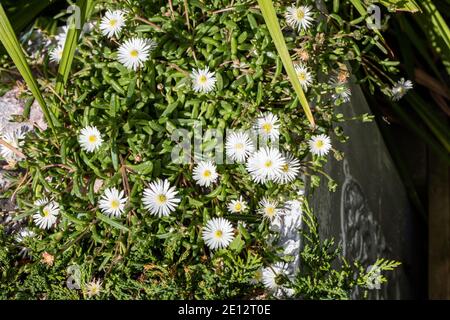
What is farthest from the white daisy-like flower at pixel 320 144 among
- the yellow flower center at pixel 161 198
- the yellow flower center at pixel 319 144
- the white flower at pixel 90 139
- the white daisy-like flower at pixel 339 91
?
the white flower at pixel 90 139

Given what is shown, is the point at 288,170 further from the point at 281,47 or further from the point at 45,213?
the point at 45,213

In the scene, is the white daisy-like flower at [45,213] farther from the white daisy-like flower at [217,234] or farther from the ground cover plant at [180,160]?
the white daisy-like flower at [217,234]

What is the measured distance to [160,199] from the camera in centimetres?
130

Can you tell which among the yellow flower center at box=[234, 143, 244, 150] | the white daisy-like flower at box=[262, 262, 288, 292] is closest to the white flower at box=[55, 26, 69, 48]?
the yellow flower center at box=[234, 143, 244, 150]

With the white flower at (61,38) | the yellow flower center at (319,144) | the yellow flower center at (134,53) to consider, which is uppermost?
the white flower at (61,38)

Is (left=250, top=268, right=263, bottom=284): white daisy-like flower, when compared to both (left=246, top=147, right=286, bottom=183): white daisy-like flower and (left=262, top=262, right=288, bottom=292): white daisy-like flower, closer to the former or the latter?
(left=262, top=262, right=288, bottom=292): white daisy-like flower

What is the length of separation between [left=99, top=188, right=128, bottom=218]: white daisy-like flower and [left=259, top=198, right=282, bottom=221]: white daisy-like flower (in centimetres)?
29

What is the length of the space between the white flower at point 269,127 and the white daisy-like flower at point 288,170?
0.05 m

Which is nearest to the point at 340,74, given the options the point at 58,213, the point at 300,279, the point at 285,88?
the point at 285,88

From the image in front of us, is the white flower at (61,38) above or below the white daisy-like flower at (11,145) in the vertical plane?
above

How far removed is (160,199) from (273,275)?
0.93ft

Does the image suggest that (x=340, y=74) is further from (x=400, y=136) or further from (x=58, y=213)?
(x=400, y=136)

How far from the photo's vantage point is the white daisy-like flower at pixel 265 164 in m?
1.30

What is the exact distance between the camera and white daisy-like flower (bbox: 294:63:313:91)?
135cm
